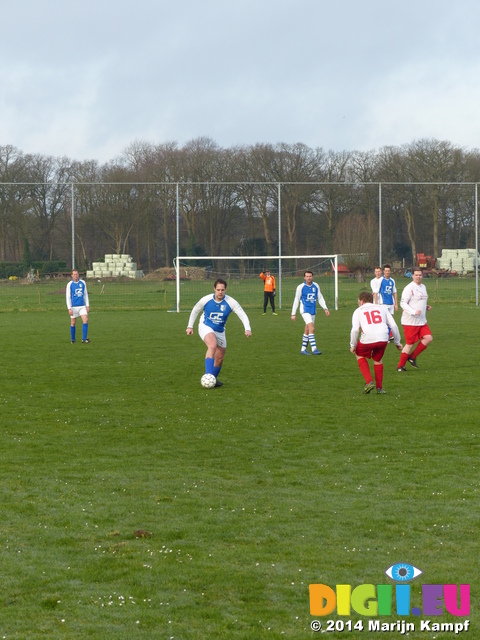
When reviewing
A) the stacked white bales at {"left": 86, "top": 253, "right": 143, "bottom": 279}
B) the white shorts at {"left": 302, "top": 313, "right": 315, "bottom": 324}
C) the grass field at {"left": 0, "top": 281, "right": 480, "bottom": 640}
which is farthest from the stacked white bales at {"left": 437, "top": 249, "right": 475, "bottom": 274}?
the grass field at {"left": 0, "top": 281, "right": 480, "bottom": 640}

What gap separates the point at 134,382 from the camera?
14508 mm

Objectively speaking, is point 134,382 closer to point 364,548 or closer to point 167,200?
point 364,548

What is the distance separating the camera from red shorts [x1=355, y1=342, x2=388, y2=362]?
12.6 m

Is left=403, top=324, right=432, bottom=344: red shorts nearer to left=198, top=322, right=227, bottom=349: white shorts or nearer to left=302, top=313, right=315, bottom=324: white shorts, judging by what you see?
left=302, top=313, right=315, bottom=324: white shorts

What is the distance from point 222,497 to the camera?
719 cm

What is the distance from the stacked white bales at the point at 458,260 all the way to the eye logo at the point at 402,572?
117 ft

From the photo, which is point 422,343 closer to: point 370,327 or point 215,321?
point 370,327

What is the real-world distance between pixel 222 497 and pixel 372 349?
6.05 meters

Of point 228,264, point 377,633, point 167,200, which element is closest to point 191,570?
point 377,633

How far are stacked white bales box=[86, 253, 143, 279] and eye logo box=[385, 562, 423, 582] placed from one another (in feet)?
116

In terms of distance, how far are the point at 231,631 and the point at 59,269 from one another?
38326 millimetres

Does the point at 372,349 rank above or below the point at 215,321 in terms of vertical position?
below

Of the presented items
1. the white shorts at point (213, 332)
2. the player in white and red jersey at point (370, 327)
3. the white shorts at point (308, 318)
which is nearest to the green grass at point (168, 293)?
the white shorts at point (308, 318)

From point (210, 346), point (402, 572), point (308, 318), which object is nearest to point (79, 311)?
point (308, 318)
